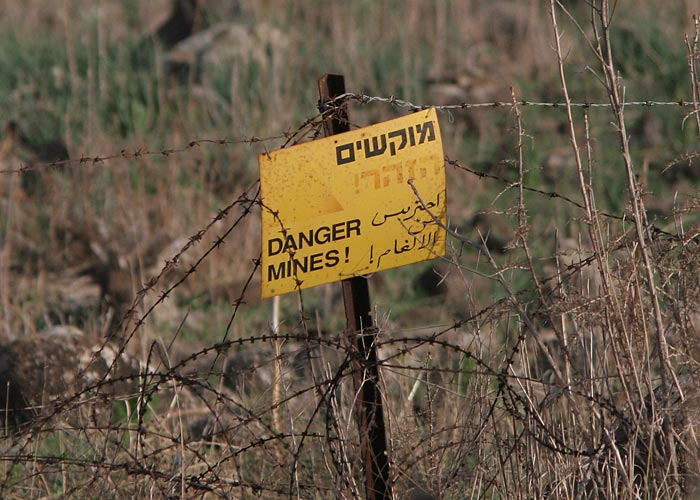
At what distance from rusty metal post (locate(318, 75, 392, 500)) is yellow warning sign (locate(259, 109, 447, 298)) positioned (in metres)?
0.09

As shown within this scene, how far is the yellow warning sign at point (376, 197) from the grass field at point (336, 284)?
142 millimetres

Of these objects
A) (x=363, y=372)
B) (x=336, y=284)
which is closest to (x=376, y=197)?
(x=363, y=372)

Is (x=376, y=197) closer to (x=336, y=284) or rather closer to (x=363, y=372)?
(x=363, y=372)

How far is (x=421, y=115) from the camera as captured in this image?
2.59m

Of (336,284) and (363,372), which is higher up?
(336,284)

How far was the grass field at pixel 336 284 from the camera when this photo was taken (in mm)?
2646

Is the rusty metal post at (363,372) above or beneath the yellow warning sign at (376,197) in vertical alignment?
beneath

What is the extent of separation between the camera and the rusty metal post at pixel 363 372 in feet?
8.71

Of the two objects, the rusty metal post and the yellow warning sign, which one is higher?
the yellow warning sign

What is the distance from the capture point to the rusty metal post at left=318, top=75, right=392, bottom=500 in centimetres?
266

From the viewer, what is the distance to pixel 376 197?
102 inches

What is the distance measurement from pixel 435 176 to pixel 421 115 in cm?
15

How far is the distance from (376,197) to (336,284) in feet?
11.4

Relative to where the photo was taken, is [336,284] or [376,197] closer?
[376,197]
